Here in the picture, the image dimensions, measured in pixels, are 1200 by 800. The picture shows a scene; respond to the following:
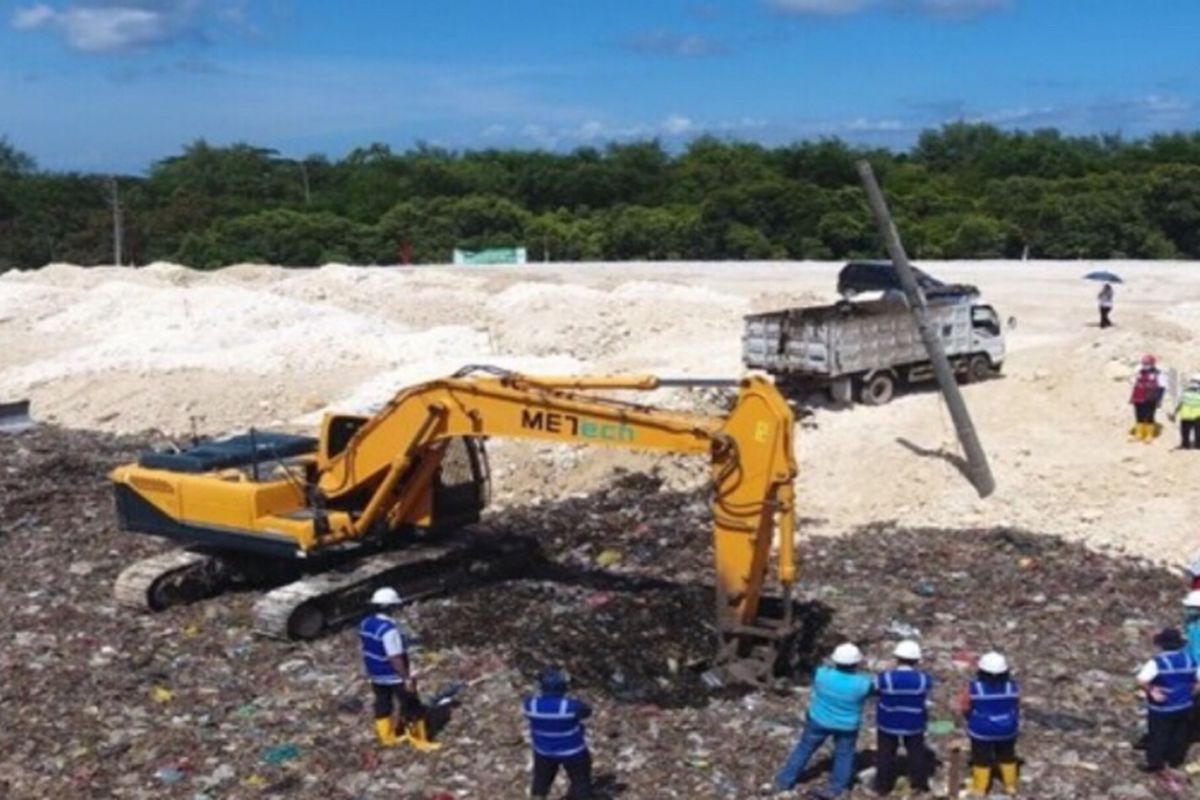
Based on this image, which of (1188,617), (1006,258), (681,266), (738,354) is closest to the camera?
(1188,617)

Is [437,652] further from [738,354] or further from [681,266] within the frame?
[681,266]

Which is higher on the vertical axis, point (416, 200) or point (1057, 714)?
point (416, 200)

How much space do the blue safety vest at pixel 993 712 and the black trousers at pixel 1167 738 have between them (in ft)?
3.31

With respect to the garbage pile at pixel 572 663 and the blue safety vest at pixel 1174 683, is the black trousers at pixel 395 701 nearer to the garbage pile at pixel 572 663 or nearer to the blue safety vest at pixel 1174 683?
the garbage pile at pixel 572 663

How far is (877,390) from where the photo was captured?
71.9 feet

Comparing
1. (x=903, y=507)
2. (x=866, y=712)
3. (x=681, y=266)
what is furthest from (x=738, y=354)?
(x=681, y=266)

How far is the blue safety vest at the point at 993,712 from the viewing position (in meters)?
10.3

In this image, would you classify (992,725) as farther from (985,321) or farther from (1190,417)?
(985,321)

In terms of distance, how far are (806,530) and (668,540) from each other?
1.81 metres

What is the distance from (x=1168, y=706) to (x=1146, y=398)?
9342mm

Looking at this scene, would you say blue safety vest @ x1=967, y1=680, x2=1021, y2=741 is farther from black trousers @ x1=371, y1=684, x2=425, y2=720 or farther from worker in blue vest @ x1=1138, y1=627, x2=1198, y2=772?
black trousers @ x1=371, y1=684, x2=425, y2=720

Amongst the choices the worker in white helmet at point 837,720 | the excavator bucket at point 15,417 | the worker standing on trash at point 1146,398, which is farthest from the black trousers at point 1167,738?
the excavator bucket at point 15,417

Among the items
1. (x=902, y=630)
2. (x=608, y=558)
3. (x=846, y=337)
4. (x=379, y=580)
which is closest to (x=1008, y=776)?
(x=902, y=630)

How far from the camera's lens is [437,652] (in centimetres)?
1332
